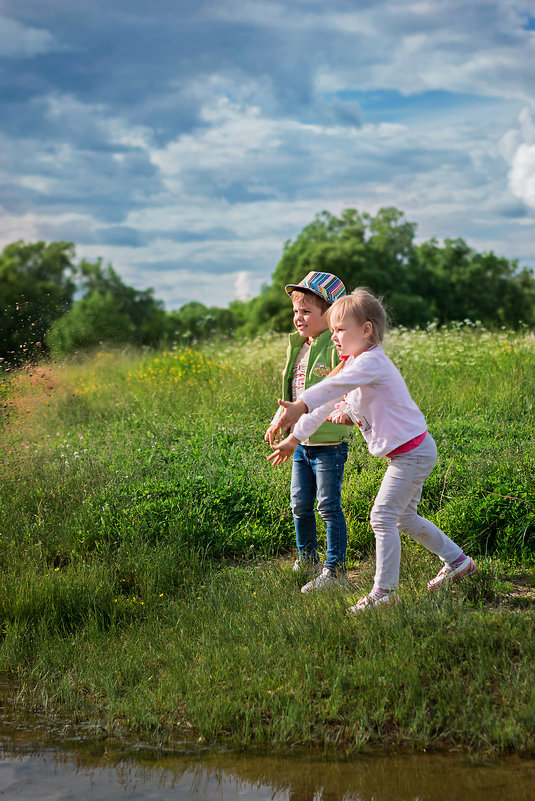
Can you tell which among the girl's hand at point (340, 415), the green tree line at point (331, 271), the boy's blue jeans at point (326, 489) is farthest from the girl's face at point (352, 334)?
the green tree line at point (331, 271)

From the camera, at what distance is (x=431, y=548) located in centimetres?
442

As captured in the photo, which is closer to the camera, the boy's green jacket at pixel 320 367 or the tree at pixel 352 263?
the boy's green jacket at pixel 320 367

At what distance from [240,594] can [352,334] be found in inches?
72.2

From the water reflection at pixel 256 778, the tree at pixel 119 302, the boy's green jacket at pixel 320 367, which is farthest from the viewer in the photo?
the tree at pixel 119 302

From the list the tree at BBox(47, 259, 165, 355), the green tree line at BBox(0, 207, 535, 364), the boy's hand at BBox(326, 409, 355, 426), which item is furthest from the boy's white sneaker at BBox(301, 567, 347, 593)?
the tree at BBox(47, 259, 165, 355)

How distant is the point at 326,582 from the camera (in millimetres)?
4617

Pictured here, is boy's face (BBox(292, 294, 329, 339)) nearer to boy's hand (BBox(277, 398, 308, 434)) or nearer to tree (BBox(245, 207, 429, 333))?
boy's hand (BBox(277, 398, 308, 434))

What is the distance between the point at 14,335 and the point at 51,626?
4288 millimetres

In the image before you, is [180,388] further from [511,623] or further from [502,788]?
[502,788]

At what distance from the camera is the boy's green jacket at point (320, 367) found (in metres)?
4.69

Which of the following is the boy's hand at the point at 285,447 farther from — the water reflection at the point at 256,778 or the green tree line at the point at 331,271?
the green tree line at the point at 331,271

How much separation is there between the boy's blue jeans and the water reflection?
1.70 m

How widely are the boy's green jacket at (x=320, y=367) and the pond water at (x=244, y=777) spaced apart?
200 centimetres

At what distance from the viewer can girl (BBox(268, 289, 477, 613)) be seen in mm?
4078
